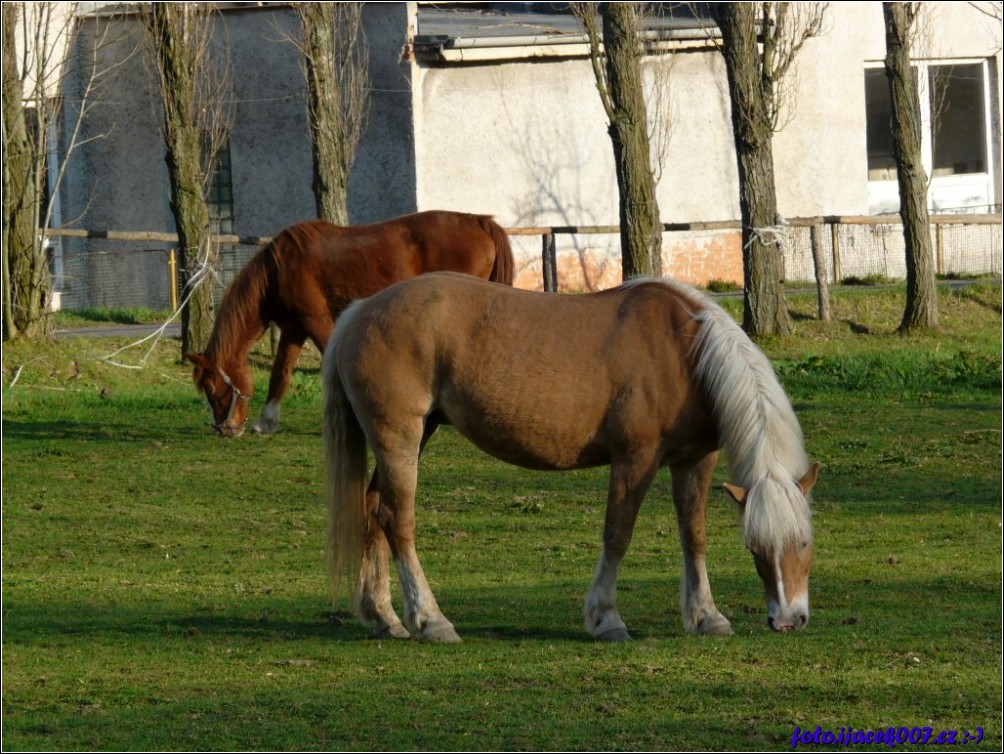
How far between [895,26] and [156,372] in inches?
415

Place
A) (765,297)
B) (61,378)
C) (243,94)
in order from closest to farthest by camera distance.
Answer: (61,378) → (765,297) → (243,94)

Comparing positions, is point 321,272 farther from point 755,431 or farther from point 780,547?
point 780,547

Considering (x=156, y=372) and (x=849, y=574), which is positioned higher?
(x=156, y=372)

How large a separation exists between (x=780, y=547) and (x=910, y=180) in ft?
47.5

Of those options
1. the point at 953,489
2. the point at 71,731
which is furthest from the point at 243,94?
the point at 71,731

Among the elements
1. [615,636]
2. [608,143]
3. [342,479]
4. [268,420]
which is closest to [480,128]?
[608,143]

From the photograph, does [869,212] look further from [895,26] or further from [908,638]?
[908,638]

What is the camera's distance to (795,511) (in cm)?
615

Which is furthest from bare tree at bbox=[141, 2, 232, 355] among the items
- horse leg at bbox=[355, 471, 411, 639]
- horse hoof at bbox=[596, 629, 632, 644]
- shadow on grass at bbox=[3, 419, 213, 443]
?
horse hoof at bbox=[596, 629, 632, 644]

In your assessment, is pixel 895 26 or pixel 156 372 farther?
pixel 895 26

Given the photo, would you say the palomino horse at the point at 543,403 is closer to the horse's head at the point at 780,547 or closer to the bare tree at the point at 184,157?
the horse's head at the point at 780,547

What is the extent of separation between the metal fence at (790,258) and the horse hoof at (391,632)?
13819mm

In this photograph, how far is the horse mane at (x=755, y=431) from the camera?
6.11 metres

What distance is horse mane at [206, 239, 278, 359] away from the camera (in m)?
11.5
